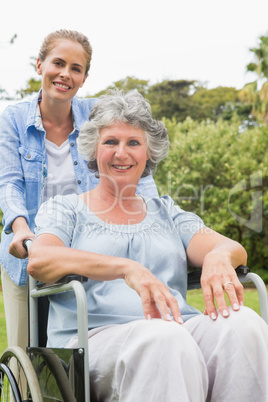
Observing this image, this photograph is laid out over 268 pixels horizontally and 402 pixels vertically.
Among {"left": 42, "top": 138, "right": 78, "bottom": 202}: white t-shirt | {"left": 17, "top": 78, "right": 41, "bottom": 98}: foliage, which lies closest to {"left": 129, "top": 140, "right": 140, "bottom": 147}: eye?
{"left": 42, "top": 138, "right": 78, "bottom": 202}: white t-shirt

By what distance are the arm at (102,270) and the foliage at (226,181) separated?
9.48 m

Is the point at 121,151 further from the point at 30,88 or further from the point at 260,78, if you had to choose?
the point at 260,78

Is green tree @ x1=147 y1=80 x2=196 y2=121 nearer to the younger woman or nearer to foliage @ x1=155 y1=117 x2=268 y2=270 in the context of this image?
foliage @ x1=155 y1=117 x2=268 y2=270

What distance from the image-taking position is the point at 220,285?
6.25 feet

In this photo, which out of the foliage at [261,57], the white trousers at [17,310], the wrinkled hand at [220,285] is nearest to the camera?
the wrinkled hand at [220,285]

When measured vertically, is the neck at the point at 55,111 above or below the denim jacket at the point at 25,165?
above

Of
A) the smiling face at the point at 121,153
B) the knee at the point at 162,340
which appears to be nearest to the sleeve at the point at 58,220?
the smiling face at the point at 121,153

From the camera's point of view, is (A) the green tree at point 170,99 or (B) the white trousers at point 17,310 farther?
(A) the green tree at point 170,99

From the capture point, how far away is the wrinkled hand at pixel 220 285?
1827 millimetres

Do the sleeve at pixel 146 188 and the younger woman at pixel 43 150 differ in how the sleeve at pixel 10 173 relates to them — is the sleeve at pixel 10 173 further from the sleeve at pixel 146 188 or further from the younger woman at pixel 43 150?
the sleeve at pixel 146 188

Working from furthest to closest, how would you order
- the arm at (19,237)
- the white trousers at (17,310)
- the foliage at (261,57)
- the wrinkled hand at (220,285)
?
the foliage at (261,57), the white trousers at (17,310), the arm at (19,237), the wrinkled hand at (220,285)

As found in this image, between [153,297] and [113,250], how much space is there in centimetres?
40

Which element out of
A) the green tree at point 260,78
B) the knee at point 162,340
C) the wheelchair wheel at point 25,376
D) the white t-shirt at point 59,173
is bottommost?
the wheelchair wheel at point 25,376

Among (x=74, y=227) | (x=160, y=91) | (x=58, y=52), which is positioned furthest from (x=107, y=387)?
(x=160, y=91)
